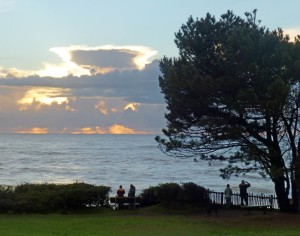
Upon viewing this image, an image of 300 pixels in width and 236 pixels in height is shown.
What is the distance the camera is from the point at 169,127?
28391mm

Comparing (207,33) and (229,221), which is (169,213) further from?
(207,33)

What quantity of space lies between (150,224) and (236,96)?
7.03 meters

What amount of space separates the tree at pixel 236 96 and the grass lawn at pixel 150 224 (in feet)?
8.88

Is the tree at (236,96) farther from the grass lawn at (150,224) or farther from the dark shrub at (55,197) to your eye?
the dark shrub at (55,197)

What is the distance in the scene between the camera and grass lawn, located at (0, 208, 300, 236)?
19.9 metres

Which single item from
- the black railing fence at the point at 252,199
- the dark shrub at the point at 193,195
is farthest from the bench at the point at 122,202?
the black railing fence at the point at 252,199

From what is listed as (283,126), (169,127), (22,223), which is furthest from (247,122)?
(22,223)

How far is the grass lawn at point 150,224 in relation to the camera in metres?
19.9

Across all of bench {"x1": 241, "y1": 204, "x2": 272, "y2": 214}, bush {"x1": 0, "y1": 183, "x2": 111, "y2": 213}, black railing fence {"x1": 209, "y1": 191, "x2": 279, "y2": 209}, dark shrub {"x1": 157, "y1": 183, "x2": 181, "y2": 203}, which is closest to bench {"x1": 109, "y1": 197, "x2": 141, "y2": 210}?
bush {"x1": 0, "y1": 183, "x2": 111, "y2": 213}

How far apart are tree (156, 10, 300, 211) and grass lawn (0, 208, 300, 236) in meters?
2.71

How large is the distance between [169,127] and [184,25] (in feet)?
17.2

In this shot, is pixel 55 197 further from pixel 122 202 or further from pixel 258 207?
pixel 258 207

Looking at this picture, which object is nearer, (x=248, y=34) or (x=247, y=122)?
(x=248, y=34)

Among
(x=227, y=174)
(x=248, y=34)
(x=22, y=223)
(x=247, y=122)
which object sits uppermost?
(x=248, y=34)
